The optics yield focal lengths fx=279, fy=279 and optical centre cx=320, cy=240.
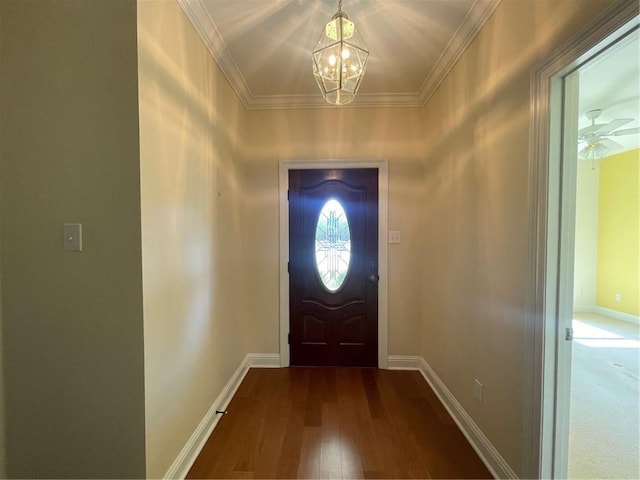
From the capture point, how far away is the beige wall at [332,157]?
2.78 meters

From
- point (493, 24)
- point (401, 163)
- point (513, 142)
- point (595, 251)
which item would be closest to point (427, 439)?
point (513, 142)

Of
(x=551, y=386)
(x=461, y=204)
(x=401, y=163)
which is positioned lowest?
(x=551, y=386)

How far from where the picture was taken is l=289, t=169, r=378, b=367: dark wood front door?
281 cm

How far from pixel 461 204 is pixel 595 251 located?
15.0 feet

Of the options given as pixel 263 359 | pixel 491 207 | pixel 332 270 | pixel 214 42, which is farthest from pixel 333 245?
pixel 214 42

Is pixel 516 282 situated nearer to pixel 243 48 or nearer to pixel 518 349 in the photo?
pixel 518 349

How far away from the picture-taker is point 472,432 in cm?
179

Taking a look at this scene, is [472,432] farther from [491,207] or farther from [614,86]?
[614,86]

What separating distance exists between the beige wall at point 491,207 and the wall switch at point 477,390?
0.04 m

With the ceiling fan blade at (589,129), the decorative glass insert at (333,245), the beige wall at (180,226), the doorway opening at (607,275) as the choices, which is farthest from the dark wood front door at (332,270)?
the ceiling fan blade at (589,129)

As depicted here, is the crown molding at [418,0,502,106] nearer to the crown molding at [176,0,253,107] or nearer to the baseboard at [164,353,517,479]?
the crown molding at [176,0,253,107]

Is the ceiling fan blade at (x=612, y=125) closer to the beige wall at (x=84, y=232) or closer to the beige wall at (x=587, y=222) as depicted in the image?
the beige wall at (x=587, y=222)

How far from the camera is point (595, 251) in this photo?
473cm

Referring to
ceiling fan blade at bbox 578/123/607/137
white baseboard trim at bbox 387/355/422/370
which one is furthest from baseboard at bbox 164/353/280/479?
ceiling fan blade at bbox 578/123/607/137
